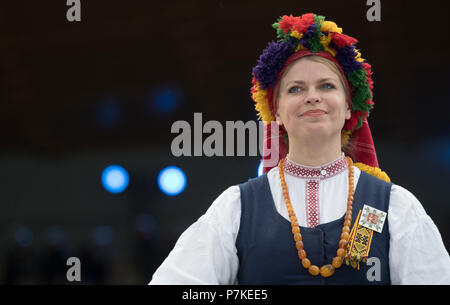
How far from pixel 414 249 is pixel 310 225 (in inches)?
13.7

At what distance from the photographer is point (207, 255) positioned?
1812 millimetres

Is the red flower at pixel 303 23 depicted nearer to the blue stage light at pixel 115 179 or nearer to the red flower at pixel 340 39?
the red flower at pixel 340 39

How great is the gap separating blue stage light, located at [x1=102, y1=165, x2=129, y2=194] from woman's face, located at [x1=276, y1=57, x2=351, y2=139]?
4.21 m

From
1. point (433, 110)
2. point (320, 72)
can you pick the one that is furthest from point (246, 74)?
point (320, 72)

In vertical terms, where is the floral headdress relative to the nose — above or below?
above

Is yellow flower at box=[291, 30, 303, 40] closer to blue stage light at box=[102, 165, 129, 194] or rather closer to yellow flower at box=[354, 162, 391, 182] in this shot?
yellow flower at box=[354, 162, 391, 182]

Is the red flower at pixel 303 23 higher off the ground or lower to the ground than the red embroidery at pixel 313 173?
higher

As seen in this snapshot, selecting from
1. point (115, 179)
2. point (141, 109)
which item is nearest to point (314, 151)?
point (141, 109)

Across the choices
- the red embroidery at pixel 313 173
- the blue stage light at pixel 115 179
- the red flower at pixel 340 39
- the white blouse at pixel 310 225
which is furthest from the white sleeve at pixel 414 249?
the blue stage light at pixel 115 179

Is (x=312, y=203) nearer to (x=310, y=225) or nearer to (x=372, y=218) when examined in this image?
(x=310, y=225)

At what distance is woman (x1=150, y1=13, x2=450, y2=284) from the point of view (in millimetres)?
1772

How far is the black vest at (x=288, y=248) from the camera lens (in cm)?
177

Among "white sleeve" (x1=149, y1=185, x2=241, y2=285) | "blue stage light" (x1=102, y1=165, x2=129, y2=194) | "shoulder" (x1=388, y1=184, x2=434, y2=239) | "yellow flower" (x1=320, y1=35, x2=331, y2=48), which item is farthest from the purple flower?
"blue stage light" (x1=102, y1=165, x2=129, y2=194)

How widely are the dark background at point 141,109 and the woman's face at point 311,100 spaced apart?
2439mm
